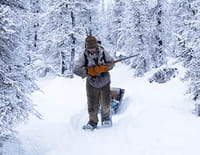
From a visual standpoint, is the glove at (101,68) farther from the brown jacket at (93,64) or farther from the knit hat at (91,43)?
the knit hat at (91,43)

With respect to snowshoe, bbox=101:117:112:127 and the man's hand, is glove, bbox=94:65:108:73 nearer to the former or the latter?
the man's hand

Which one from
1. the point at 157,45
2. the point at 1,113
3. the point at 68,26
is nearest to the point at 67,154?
the point at 1,113

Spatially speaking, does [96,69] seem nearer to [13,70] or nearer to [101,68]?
[101,68]

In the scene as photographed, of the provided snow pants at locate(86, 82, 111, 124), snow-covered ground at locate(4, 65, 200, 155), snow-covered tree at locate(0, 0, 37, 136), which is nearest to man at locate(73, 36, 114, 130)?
snow pants at locate(86, 82, 111, 124)

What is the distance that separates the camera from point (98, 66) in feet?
22.8

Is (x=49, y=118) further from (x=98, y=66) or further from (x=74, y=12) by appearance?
(x=74, y=12)

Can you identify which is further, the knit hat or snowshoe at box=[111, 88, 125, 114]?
snowshoe at box=[111, 88, 125, 114]

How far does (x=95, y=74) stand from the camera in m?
7.00

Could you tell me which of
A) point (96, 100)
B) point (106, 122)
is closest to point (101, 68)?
point (96, 100)

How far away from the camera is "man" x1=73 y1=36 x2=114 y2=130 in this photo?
6.96 m

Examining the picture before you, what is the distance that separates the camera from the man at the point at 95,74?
274 inches

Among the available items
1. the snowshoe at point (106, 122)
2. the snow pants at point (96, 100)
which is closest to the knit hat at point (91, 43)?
the snow pants at point (96, 100)

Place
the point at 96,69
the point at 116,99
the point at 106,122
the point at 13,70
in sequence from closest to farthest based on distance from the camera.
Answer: the point at 13,70 → the point at 96,69 → the point at 106,122 → the point at 116,99

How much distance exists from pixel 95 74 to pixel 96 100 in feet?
2.64
